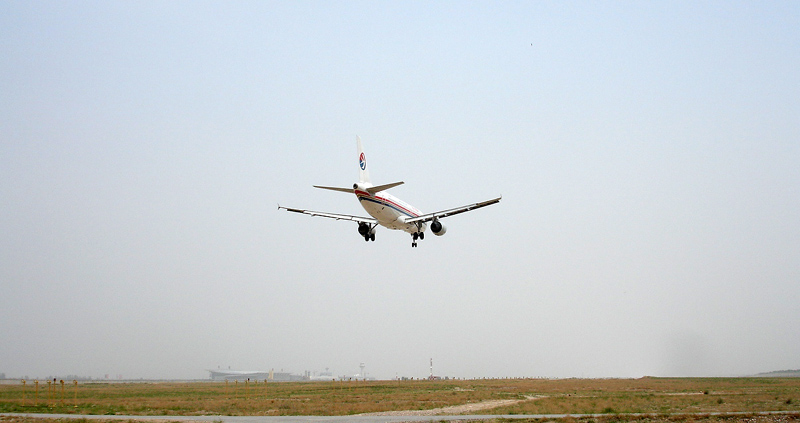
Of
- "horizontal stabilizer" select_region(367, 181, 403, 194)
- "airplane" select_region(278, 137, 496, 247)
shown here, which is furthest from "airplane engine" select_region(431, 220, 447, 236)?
"horizontal stabilizer" select_region(367, 181, 403, 194)

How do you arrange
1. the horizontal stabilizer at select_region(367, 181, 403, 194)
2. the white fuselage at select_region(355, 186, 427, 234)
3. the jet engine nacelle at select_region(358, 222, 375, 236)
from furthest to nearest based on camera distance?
the jet engine nacelle at select_region(358, 222, 375, 236), the white fuselage at select_region(355, 186, 427, 234), the horizontal stabilizer at select_region(367, 181, 403, 194)

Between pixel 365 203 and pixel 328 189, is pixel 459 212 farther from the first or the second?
pixel 328 189

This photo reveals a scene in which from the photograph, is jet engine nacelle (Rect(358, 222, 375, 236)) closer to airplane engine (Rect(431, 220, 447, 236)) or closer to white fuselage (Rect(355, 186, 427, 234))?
white fuselage (Rect(355, 186, 427, 234))

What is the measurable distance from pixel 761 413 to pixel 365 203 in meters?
34.8

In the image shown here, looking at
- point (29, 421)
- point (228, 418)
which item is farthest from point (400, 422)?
point (29, 421)

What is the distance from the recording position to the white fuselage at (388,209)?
57.1m

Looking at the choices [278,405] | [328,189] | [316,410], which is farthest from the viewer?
[328,189]

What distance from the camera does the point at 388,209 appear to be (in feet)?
191

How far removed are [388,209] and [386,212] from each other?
34cm

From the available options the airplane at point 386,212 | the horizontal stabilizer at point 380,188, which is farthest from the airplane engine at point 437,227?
the horizontal stabilizer at point 380,188

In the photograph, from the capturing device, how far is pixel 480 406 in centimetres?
4597

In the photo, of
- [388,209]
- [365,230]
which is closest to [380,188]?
[388,209]

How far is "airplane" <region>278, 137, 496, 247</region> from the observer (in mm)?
56875

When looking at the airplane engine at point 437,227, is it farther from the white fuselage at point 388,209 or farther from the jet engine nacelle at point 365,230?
the jet engine nacelle at point 365,230
